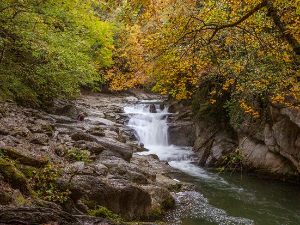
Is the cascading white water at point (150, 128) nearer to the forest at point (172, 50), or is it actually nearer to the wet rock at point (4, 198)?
the forest at point (172, 50)

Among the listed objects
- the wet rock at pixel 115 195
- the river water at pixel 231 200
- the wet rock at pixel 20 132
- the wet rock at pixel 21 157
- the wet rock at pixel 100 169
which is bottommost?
the river water at pixel 231 200

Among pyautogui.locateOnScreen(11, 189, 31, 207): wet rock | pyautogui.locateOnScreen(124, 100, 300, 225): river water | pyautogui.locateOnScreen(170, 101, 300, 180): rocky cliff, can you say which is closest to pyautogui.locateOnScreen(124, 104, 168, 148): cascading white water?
pyautogui.locateOnScreen(170, 101, 300, 180): rocky cliff

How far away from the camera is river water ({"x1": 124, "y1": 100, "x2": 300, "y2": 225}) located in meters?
8.04

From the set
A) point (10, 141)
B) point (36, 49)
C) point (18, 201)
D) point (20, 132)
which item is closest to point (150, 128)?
point (36, 49)

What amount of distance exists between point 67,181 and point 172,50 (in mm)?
4450

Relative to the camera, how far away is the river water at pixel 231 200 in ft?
26.4

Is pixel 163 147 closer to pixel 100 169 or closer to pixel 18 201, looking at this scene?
pixel 100 169

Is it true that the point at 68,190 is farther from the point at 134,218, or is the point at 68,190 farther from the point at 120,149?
the point at 120,149

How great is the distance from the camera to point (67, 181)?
5.57 metres

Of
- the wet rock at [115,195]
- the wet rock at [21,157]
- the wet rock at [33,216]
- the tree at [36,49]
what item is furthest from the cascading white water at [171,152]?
the tree at [36,49]

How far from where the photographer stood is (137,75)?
8.00 m

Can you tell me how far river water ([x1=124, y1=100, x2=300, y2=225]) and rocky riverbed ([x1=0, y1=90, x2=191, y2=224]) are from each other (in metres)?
0.78

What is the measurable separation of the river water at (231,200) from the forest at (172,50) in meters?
3.71

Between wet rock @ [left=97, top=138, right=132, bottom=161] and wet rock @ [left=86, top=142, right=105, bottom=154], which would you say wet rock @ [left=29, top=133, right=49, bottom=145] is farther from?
wet rock @ [left=97, top=138, right=132, bottom=161]
